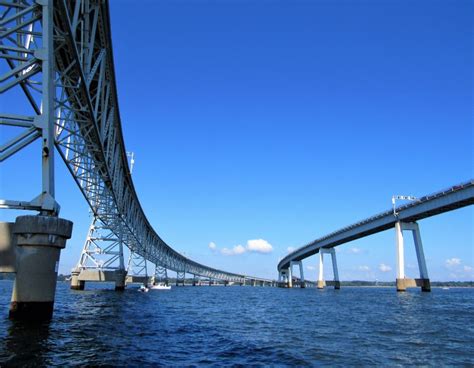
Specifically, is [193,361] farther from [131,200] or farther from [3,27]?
[131,200]

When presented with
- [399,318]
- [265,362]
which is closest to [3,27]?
[265,362]

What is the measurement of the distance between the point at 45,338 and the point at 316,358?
10495 mm

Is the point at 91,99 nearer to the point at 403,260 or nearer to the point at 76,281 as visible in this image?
the point at 76,281

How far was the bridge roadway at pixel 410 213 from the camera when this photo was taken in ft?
209

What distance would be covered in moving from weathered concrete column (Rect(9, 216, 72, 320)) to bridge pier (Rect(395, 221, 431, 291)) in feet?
239

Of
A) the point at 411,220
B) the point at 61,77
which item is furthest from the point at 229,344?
the point at 411,220

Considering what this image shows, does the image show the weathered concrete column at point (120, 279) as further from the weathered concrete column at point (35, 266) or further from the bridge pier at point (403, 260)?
the weathered concrete column at point (35, 266)

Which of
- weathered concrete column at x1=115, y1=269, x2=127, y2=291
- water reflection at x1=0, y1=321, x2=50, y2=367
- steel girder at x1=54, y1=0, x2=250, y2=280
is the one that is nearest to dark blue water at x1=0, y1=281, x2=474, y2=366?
water reflection at x1=0, y1=321, x2=50, y2=367

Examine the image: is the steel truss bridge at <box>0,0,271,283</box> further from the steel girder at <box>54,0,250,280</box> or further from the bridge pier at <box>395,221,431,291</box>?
the bridge pier at <box>395,221,431,291</box>

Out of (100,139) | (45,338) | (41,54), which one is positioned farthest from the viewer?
(100,139)

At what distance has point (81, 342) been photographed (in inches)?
642

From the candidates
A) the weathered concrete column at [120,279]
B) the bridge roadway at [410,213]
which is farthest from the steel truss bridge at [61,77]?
the bridge roadway at [410,213]

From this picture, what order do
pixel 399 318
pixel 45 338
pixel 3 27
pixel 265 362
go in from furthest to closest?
pixel 399 318 < pixel 3 27 < pixel 45 338 < pixel 265 362

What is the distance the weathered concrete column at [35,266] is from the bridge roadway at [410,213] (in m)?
60.8
